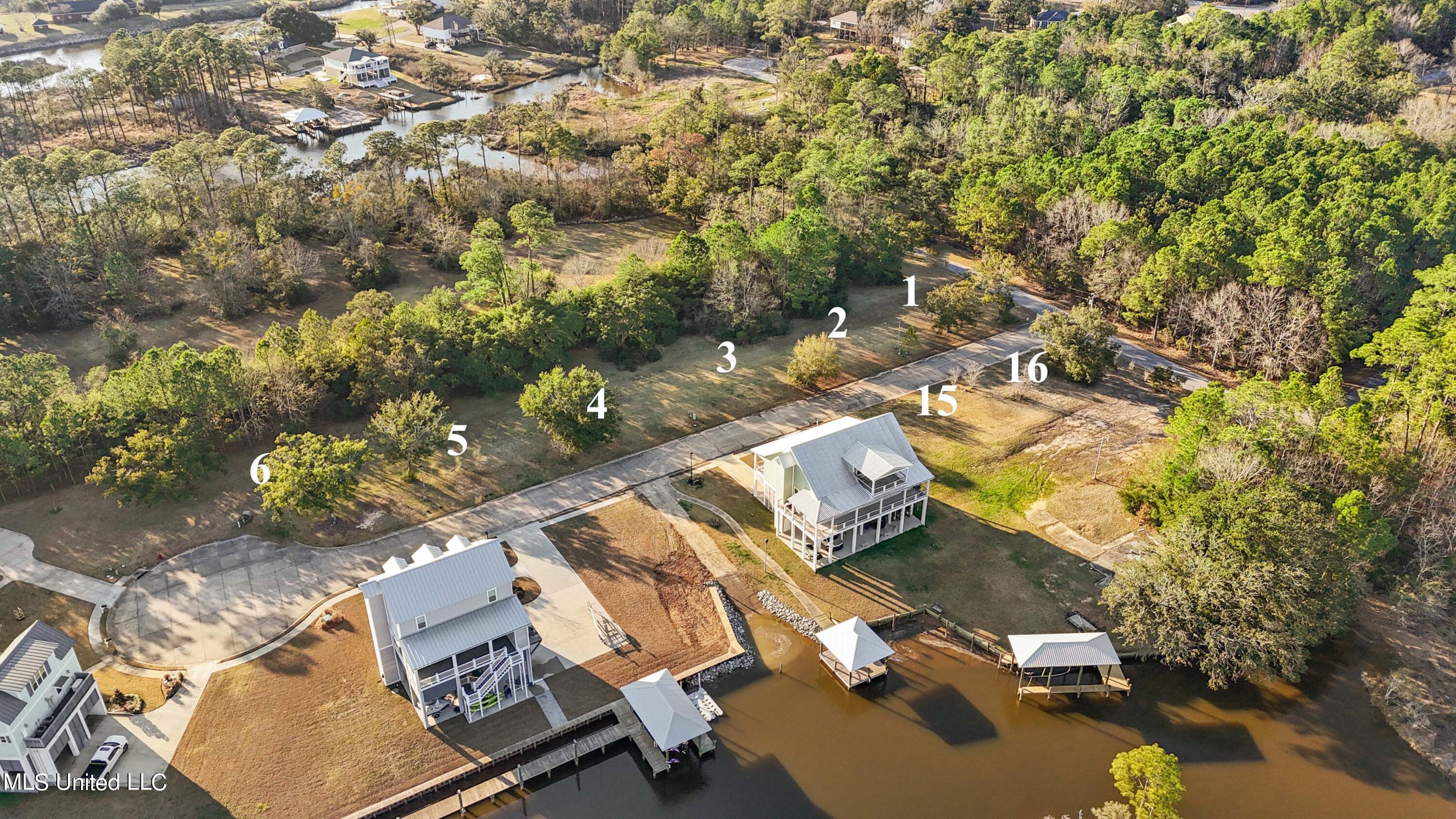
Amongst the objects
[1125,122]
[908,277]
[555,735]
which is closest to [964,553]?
[555,735]

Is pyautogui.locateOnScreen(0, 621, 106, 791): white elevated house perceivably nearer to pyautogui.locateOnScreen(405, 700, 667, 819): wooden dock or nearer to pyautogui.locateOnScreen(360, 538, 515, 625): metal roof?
pyautogui.locateOnScreen(360, 538, 515, 625): metal roof

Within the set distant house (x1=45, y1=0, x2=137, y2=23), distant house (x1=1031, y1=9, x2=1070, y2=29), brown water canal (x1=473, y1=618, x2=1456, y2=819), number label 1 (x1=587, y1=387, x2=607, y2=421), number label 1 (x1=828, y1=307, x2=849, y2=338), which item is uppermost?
distant house (x1=45, y1=0, x2=137, y2=23)

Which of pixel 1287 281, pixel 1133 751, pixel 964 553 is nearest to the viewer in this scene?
pixel 1133 751

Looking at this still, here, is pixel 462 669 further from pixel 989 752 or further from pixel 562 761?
pixel 989 752

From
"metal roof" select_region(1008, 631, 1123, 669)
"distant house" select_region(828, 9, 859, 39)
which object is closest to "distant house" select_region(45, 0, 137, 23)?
"distant house" select_region(828, 9, 859, 39)

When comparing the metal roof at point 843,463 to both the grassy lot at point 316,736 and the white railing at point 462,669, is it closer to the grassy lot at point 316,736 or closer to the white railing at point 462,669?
the white railing at point 462,669

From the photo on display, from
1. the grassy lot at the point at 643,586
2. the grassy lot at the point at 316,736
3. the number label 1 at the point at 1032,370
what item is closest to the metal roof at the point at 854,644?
the grassy lot at the point at 643,586

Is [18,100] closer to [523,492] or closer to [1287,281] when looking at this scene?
[523,492]

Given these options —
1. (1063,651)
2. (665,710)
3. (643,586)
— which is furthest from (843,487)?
(665,710)
